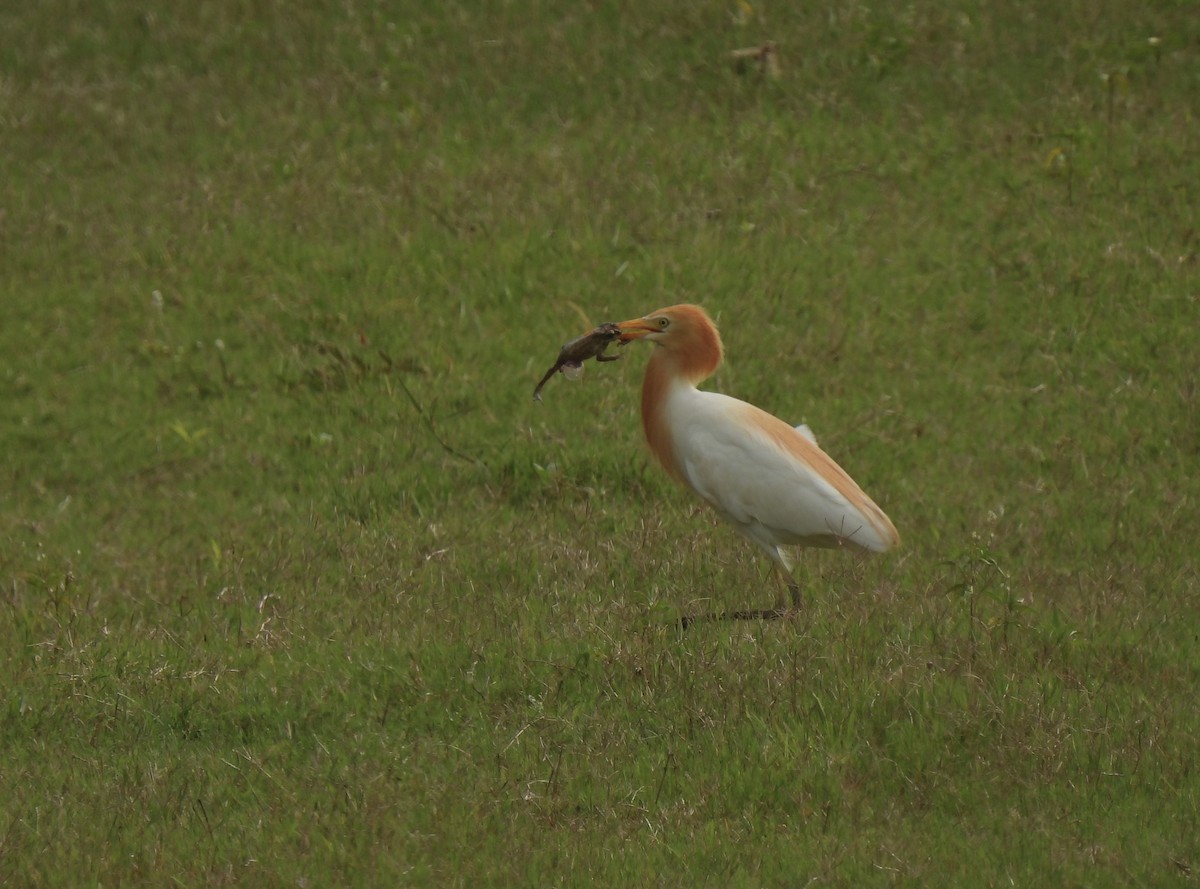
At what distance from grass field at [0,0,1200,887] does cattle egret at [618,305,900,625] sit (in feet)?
0.90

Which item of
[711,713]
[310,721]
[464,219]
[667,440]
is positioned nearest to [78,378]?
[464,219]

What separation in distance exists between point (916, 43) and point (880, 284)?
3.24 m

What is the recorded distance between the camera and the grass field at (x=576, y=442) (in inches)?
207

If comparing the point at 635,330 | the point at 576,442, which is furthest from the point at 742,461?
the point at 576,442

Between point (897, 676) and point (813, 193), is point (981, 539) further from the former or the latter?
point (813, 193)

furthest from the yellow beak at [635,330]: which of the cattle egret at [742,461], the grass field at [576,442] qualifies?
the grass field at [576,442]

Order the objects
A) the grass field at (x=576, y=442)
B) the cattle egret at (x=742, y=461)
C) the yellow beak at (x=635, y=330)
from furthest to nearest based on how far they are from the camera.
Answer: the yellow beak at (x=635, y=330), the cattle egret at (x=742, y=461), the grass field at (x=576, y=442)

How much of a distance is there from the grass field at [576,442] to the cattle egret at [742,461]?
0.90 feet

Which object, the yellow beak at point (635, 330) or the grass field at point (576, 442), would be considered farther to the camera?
the yellow beak at point (635, 330)

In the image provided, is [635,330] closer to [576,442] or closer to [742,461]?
[742,461]

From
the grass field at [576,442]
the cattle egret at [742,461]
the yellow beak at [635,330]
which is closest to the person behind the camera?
the grass field at [576,442]

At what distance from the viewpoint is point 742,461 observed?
7.33 m

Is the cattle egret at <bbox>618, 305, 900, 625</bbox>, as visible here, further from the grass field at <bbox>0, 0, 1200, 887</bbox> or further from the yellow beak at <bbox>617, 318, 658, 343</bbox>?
the grass field at <bbox>0, 0, 1200, 887</bbox>

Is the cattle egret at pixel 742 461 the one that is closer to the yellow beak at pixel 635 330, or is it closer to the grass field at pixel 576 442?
the yellow beak at pixel 635 330
